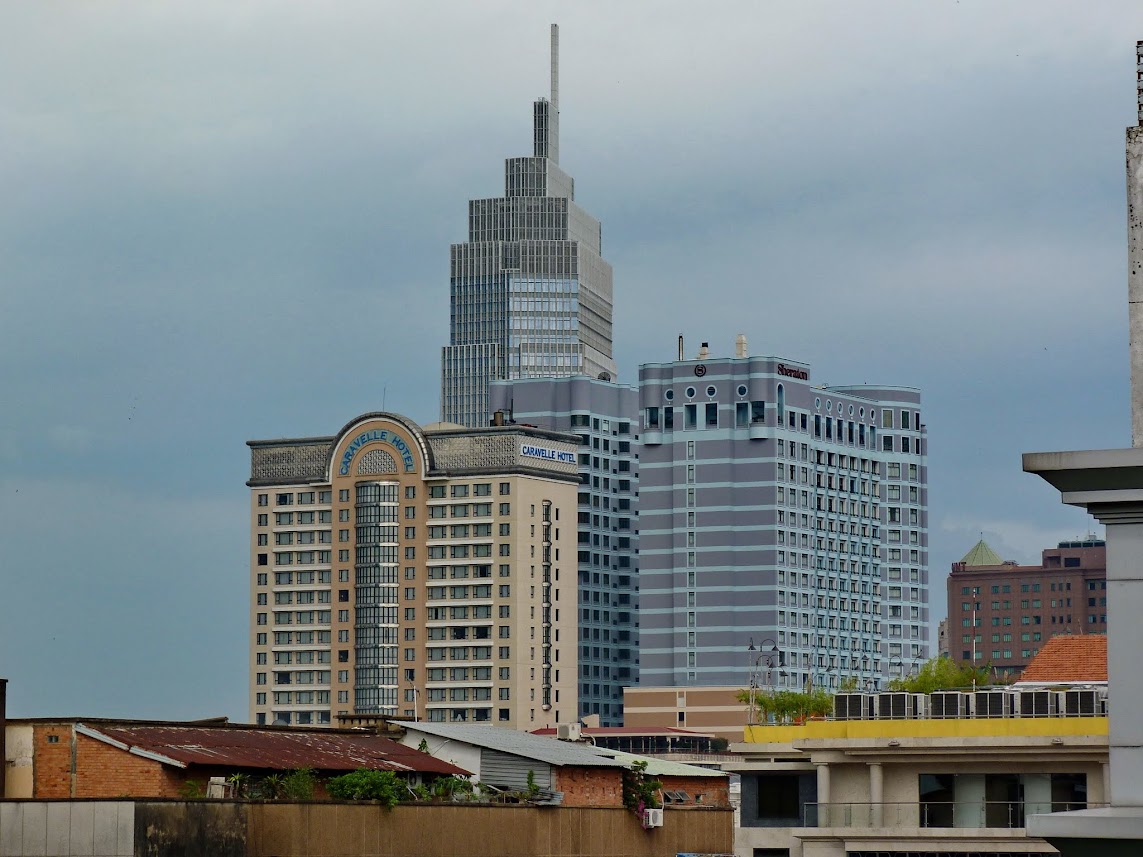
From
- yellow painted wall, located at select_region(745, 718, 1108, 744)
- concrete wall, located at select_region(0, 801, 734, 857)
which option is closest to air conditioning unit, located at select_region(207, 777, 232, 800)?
concrete wall, located at select_region(0, 801, 734, 857)

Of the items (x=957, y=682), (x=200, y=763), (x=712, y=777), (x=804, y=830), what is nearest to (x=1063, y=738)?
(x=804, y=830)

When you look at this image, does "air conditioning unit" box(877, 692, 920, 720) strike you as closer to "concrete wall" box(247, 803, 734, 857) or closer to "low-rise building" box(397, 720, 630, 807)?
"concrete wall" box(247, 803, 734, 857)

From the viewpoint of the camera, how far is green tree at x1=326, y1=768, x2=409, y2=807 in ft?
204

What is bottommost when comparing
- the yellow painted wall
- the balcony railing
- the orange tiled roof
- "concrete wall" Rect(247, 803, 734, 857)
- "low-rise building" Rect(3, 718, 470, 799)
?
"concrete wall" Rect(247, 803, 734, 857)

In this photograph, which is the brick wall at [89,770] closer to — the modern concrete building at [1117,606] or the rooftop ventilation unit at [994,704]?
the rooftop ventilation unit at [994,704]

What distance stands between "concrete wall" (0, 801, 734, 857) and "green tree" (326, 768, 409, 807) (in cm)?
50

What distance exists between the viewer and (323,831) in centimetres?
6003

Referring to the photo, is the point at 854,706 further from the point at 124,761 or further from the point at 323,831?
the point at 124,761

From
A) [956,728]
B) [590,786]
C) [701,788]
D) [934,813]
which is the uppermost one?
[956,728]

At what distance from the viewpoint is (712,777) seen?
301 feet

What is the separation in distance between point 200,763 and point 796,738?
59.2 ft

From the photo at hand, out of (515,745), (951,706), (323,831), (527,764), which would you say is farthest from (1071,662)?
(323,831)

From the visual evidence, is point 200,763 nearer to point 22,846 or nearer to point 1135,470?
point 22,846

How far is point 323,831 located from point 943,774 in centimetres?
1778
